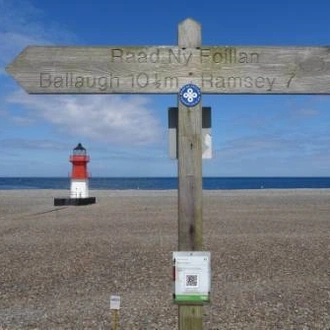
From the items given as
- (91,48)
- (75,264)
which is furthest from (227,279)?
(91,48)

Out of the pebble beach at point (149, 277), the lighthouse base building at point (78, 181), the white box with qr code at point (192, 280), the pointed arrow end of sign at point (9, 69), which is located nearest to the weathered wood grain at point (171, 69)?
the pointed arrow end of sign at point (9, 69)

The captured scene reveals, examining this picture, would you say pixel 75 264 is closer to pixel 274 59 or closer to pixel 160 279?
pixel 160 279

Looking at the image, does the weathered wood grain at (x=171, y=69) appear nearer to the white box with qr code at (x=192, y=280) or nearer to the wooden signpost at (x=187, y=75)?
the wooden signpost at (x=187, y=75)

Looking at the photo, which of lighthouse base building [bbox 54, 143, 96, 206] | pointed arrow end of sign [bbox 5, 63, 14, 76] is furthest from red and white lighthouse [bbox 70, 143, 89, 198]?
pointed arrow end of sign [bbox 5, 63, 14, 76]

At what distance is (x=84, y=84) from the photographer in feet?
14.0

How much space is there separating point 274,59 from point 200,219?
1394 mm

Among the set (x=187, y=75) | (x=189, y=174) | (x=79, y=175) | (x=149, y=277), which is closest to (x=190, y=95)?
(x=187, y=75)

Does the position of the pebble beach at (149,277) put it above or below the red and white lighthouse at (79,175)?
below

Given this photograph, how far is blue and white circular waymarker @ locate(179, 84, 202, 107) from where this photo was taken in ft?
13.6

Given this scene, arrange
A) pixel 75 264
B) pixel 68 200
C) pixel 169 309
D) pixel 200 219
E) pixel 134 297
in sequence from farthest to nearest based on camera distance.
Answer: pixel 68 200, pixel 75 264, pixel 134 297, pixel 169 309, pixel 200 219

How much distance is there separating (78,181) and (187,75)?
27650 millimetres

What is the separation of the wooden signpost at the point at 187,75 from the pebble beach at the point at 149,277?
280 centimetres

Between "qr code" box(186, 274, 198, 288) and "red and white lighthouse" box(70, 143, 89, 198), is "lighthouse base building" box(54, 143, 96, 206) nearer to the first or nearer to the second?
"red and white lighthouse" box(70, 143, 89, 198)

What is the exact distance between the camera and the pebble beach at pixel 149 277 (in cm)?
689
